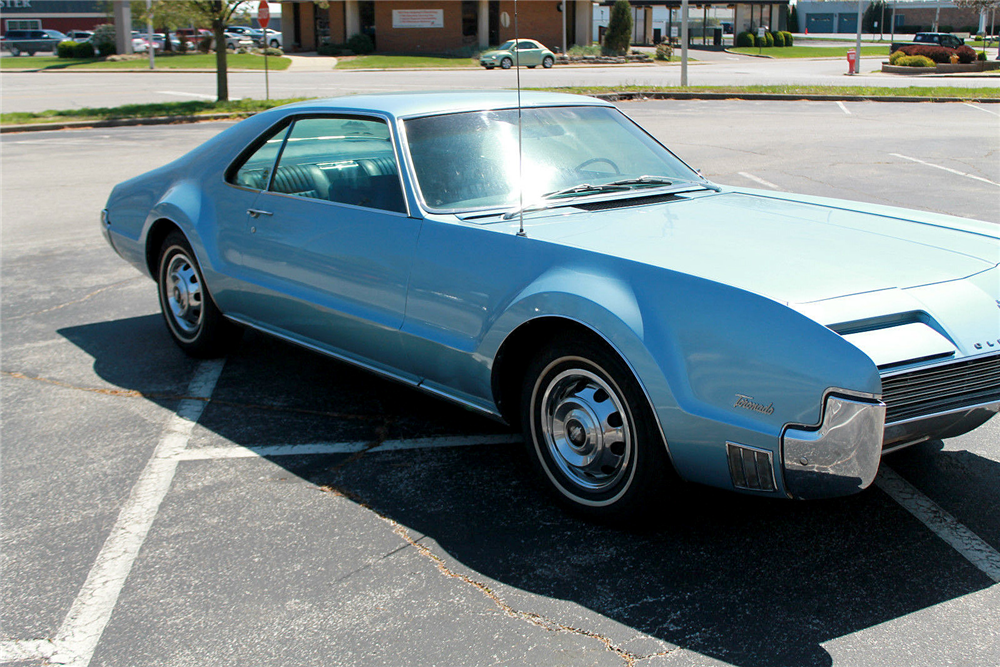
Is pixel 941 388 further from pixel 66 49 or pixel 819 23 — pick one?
pixel 819 23

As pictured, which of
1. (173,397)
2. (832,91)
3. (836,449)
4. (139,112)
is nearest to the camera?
(836,449)

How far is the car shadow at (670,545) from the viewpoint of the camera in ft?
9.24

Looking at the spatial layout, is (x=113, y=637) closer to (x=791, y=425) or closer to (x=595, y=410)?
(x=595, y=410)

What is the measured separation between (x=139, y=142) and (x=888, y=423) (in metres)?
16.0

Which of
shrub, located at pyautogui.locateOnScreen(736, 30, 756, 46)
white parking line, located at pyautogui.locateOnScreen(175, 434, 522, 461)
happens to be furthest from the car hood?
shrub, located at pyautogui.locateOnScreen(736, 30, 756, 46)

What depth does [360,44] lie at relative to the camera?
53.4 metres

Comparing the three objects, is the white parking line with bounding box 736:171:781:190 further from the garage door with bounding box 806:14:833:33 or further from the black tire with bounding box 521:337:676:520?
the garage door with bounding box 806:14:833:33

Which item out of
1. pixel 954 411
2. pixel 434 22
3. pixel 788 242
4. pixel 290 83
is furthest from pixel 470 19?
pixel 954 411

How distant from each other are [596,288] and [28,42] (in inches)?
2774

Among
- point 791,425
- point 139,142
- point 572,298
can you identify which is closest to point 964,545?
point 791,425

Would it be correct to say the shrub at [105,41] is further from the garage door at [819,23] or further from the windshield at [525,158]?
the garage door at [819,23]

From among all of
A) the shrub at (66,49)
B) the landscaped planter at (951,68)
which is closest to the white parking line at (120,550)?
the landscaped planter at (951,68)

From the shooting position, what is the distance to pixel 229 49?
5794cm

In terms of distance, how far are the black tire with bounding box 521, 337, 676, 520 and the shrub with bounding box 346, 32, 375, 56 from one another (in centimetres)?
5300
